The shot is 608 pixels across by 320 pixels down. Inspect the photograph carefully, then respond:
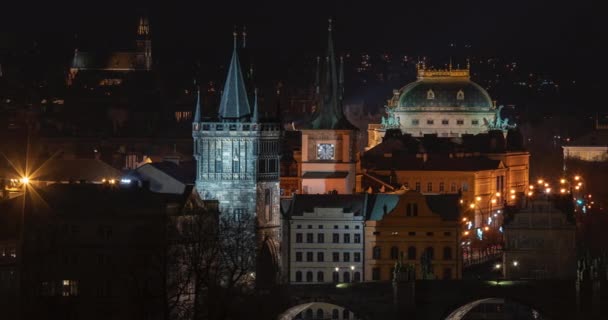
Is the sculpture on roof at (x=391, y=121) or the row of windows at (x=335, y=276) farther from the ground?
the sculpture on roof at (x=391, y=121)

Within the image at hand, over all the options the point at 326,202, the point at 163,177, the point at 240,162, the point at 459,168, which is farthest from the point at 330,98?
the point at 240,162

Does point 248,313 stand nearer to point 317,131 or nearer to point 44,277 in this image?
point 44,277

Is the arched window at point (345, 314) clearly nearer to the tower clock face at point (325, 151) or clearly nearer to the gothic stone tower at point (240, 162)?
the gothic stone tower at point (240, 162)

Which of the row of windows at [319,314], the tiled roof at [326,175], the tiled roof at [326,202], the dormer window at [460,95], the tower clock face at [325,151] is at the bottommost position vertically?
the row of windows at [319,314]

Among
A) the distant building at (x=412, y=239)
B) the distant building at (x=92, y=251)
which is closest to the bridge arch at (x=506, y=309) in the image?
the distant building at (x=412, y=239)

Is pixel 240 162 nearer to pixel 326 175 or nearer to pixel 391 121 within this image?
pixel 326 175

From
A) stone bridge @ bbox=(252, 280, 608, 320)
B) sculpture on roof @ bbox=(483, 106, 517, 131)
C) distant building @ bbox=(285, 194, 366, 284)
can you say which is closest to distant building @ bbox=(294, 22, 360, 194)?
distant building @ bbox=(285, 194, 366, 284)
